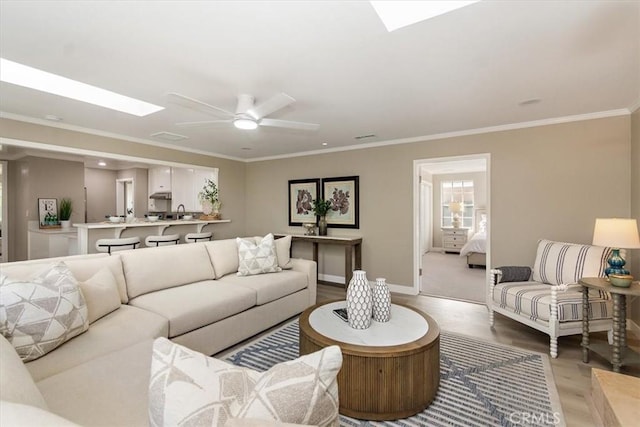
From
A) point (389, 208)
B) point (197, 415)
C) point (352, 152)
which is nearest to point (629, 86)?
point (389, 208)

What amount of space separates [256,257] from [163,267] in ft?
3.29

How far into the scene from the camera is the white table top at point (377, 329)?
193 cm

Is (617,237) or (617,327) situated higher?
(617,237)

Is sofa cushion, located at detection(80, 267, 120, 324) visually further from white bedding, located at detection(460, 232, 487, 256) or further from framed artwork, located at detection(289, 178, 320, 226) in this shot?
white bedding, located at detection(460, 232, 487, 256)

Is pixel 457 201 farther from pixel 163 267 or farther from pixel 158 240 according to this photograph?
pixel 163 267

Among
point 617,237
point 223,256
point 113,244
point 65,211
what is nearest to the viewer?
point 617,237

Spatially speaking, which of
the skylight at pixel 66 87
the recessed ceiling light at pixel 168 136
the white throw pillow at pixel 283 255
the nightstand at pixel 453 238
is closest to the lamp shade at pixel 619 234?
the white throw pillow at pixel 283 255

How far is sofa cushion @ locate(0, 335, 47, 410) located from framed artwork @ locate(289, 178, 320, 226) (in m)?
4.57

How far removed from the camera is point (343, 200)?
5.13 m

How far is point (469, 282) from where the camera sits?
17.2 ft

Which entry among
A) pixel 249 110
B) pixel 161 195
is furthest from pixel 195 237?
pixel 249 110

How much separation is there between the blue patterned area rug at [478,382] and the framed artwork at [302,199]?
2.76 meters

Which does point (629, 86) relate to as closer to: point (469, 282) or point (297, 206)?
point (469, 282)

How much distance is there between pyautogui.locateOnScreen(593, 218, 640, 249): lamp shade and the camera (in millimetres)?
2404
